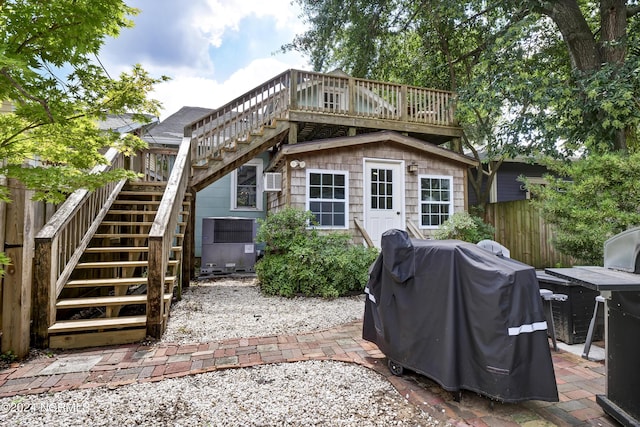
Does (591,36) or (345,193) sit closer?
(591,36)

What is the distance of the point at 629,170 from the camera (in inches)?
160

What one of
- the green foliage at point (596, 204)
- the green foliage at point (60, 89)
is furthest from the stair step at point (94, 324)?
the green foliage at point (596, 204)

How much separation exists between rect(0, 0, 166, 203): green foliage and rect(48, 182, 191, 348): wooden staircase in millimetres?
1302

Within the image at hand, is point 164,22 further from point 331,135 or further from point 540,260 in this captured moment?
point 540,260

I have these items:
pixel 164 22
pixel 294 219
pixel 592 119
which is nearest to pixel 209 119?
pixel 164 22

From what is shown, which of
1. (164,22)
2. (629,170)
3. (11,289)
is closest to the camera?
(11,289)

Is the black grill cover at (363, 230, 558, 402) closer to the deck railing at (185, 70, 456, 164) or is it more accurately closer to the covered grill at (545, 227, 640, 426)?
the covered grill at (545, 227, 640, 426)

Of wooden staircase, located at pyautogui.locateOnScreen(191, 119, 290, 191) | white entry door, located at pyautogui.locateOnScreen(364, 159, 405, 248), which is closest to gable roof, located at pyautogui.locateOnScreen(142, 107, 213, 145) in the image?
wooden staircase, located at pyautogui.locateOnScreen(191, 119, 290, 191)

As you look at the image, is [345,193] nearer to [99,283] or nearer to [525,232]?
[99,283]

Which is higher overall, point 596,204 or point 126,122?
point 126,122

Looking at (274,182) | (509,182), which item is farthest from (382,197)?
(509,182)

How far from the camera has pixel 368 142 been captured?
7.19m

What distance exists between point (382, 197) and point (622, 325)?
5.67 metres

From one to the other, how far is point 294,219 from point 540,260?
664cm
